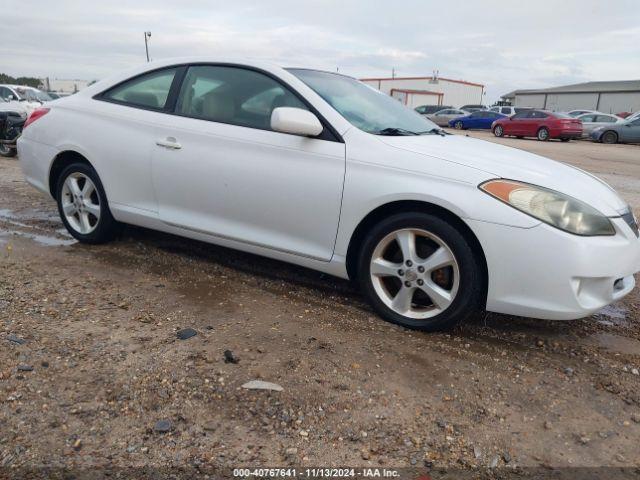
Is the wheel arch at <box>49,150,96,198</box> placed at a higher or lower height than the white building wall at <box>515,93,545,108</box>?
lower

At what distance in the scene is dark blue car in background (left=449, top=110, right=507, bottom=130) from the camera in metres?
29.1

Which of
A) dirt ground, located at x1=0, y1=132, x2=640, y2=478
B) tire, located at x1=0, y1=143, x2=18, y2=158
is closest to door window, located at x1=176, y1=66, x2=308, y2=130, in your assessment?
dirt ground, located at x1=0, y1=132, x2=640, y2=478

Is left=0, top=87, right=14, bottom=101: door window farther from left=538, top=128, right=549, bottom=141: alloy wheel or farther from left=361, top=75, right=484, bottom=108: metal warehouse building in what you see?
left=361, top=75, right=484, bottom=108: metal warehouse building

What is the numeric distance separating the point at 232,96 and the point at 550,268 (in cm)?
242

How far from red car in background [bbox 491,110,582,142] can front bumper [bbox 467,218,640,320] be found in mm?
21275

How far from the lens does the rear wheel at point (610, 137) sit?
21.7 m

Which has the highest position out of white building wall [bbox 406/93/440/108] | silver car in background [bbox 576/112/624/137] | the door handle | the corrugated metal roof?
the corrugated metal roof

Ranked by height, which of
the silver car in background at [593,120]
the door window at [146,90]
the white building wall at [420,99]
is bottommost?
the door window at [146,90]

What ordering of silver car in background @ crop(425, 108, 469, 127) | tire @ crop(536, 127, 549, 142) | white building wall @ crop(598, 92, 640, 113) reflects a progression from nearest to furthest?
tire @ crop(536, 127, 549, 142) < silver car in background @ crop(425, 108, 469, 127) < white building wall @ crop(598, 92, 640, 113)

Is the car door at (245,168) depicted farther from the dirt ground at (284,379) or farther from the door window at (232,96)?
the dirt ground at (284,379)

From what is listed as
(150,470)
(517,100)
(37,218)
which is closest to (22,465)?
(150,470)

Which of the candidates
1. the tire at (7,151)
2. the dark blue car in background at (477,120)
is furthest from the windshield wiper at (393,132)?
the dark blue car in background at (477,120)

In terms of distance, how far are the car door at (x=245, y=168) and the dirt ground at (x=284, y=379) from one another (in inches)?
18.7

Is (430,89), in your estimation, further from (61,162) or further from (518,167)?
(518,167)
